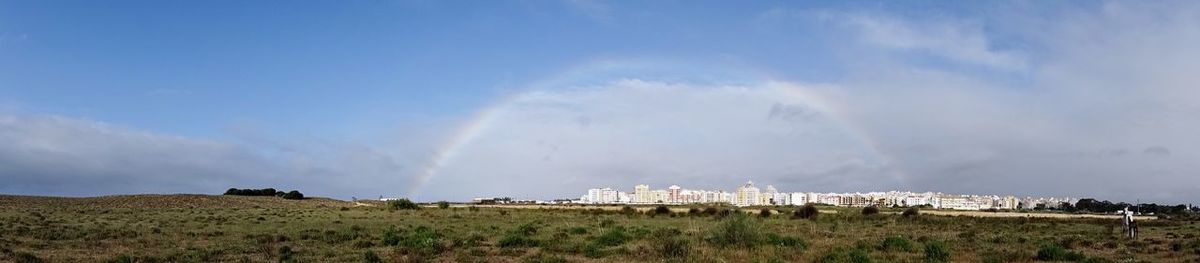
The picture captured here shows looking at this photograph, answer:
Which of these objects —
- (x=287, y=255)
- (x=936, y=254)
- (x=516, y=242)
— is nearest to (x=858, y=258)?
(x=936, y=254)

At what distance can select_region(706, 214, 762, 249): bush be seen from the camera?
2375cm

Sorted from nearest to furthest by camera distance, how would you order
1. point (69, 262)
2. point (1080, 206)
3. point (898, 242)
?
point (69, 262)
point (898, 242)
point (1080, 206)

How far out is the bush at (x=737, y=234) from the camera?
2375 centimetres

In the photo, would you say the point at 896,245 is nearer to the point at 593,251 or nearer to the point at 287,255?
the point at 593,251

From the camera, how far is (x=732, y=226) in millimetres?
24266

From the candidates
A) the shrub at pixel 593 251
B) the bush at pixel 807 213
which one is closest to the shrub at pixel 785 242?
the shrub at pixel 593 251

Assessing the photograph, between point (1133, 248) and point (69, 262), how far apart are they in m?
30.4

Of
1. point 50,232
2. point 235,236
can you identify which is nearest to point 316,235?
point 235,236

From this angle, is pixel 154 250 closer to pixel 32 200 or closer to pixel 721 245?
pixel 721 245

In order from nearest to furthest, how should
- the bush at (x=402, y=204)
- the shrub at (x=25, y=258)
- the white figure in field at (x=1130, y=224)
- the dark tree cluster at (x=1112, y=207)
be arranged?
the shrub at (x=25, y=258)
the white figure in field at (x=1130, y=224)
the bush at (x=402, y=204)
the dark tree cluster at (x=1112, y=207)

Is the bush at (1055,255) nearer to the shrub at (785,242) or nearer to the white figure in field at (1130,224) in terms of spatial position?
the shrub at (785,242)

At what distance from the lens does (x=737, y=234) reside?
24016mm

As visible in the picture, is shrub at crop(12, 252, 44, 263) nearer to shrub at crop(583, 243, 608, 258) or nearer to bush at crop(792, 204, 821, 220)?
shrub at crop(583, 243, 608, 258)

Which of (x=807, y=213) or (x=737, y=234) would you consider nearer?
(x=737, y=234)
